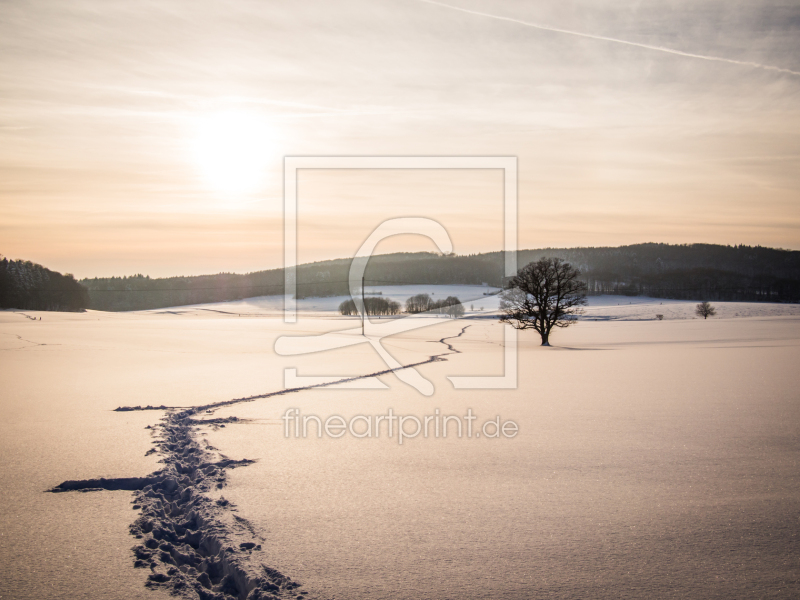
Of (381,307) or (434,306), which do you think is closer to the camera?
(381,307)

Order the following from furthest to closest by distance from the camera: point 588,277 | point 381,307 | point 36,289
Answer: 1. point 588,277
2. point 36,289
3. point 381,307

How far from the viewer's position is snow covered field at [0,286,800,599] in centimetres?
395

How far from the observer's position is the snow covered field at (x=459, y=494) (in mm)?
3953

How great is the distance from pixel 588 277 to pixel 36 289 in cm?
11515

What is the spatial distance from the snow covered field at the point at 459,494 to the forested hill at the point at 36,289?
80.2 meters

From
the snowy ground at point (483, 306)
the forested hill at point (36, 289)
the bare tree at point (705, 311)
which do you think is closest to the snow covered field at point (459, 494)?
the bare tree at point (705, 311)

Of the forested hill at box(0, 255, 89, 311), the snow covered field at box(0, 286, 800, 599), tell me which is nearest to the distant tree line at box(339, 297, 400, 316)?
the forested hill at box(0, 255, 89, 311)

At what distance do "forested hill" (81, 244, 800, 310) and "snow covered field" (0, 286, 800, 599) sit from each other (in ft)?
309

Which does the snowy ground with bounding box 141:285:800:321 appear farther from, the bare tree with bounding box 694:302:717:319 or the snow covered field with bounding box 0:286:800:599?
the snow covered field with bounding box 0:286:800:599

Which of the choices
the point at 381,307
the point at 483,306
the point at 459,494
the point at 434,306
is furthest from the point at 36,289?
the point at 459,494

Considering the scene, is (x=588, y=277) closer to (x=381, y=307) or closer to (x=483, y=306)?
(x=483, y=306)

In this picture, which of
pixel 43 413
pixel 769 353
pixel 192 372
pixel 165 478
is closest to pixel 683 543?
pixel 165 478

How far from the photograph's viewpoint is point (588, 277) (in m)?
127

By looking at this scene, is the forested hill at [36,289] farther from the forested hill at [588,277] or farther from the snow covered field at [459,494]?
the snow covered field at [459,494]
